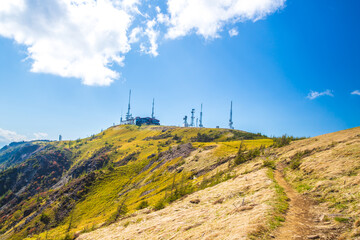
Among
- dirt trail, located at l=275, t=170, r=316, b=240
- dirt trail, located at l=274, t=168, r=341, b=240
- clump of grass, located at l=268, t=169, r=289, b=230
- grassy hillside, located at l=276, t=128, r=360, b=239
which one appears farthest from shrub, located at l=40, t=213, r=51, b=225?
dirt trail, located at l=274, t=168, r=341, b=240

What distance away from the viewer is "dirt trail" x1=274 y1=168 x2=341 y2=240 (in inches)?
405

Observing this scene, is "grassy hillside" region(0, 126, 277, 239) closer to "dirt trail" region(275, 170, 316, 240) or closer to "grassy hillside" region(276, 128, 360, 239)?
"dirt trail" region(275, 170, 316, 240)

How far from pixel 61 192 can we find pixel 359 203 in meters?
109

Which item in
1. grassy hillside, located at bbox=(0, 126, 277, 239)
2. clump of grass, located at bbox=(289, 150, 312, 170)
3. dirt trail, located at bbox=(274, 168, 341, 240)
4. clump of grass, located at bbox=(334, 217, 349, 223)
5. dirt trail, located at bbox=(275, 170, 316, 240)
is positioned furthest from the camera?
grassy hillside, located at bbox=(0, 126, 277, 239)

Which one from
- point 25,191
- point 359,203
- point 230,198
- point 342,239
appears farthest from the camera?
point 25,191

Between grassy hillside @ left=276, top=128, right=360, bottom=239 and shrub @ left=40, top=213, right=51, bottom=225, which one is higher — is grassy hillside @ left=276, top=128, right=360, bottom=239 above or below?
above

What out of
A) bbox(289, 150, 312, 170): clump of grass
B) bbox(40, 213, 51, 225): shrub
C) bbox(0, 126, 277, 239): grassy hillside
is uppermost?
bbox(289, 150, 312, 170): clump of grass

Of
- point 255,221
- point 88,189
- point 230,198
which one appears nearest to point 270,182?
point 230,198

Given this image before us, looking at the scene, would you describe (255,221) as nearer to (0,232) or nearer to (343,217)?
(343,217)

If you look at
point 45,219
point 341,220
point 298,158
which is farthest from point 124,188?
point 341,220

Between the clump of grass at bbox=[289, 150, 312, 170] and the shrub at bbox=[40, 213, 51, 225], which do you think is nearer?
the clump of grass at bbox=[289, 150, 312, 170]

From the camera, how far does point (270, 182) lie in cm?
2150

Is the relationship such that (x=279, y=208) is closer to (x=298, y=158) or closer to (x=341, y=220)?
(x=341, y=220)

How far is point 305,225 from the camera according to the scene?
1184 cm
